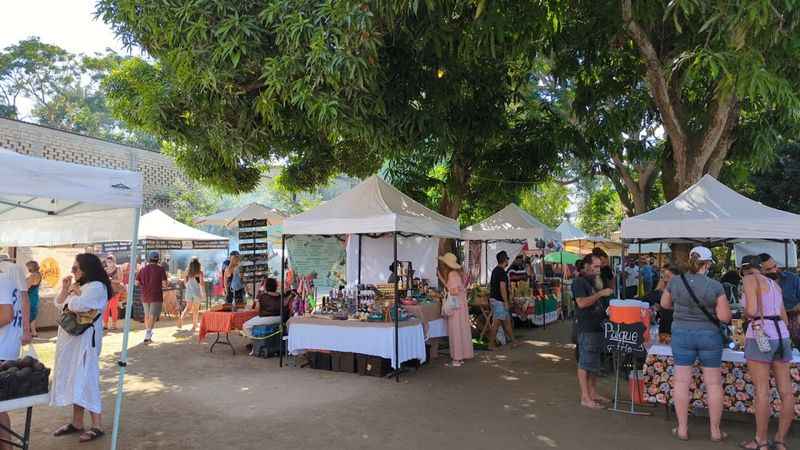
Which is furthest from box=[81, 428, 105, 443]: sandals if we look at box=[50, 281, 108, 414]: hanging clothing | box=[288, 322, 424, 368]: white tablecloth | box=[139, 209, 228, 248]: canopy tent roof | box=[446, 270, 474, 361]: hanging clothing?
box=[139, 209, 228, 248]: canopy tent roof

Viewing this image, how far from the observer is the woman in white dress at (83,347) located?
177 inches

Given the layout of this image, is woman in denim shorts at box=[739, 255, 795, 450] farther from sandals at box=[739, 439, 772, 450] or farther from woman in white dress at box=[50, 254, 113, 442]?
woman in white dress at box=[50, 254, 113, 442]

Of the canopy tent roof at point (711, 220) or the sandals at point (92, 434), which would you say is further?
the canopy tent roof at point (711, 220)

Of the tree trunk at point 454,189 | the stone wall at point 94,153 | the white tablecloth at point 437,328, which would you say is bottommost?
the white tablecloth at point 437,328

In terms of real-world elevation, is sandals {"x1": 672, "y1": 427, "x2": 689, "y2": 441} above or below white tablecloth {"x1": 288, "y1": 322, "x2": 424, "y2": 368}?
below

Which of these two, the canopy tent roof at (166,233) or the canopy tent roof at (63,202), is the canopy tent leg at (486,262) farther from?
the canopy tent roof at (63,202)

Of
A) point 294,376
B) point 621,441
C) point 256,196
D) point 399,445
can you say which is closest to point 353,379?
point 294,376

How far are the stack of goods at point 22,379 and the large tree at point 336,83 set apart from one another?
3.66m

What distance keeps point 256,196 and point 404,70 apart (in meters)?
22.5

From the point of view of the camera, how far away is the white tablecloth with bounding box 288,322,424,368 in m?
7.08

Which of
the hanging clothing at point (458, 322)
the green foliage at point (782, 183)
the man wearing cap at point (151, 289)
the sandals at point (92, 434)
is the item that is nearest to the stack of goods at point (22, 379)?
the sandals at point (92, 434)

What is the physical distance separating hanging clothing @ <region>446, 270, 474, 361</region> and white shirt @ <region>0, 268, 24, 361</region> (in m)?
5.25

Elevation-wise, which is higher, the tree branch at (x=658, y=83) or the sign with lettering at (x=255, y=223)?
the tree branch at (x=658, y=83)

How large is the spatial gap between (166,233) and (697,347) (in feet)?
39.4
